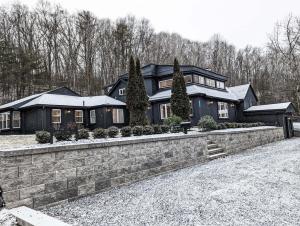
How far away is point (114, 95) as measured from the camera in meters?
25.8

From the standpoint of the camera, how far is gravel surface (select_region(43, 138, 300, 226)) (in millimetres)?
5008

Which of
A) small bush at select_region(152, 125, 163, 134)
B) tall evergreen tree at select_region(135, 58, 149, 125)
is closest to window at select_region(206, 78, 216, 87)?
tall evergreen tree at select_region(135, 58, 149, 125)

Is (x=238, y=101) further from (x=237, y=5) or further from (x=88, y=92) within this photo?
(x=88, y=92)

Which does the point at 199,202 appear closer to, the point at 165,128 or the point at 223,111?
the point at 165,128

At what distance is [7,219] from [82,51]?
3078 centimetres

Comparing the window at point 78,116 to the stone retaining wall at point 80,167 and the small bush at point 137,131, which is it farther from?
the stone retaining wall at point 80,167

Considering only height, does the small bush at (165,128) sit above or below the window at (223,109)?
below

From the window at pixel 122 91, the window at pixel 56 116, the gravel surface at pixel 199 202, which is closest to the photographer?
the gravel surface at pixel 199 202

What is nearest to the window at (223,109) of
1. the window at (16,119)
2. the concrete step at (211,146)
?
the concrete step at (211,146)

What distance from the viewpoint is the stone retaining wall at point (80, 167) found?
5266 mm

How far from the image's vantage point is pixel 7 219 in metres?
4.61

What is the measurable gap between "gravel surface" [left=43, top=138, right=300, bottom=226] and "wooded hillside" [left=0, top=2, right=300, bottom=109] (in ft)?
77.9

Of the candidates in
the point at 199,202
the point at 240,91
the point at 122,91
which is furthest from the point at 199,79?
the point at 199,202

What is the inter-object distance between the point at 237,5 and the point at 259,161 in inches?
472
